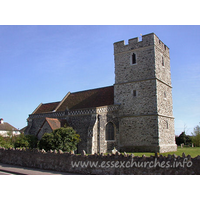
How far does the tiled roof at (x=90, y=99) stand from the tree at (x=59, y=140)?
279 inches

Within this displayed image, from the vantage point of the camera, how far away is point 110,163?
10.4m

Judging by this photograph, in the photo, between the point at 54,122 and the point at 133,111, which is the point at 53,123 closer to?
the point at 54,122

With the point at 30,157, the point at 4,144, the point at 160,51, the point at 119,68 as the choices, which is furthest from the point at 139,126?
the point at 4,144

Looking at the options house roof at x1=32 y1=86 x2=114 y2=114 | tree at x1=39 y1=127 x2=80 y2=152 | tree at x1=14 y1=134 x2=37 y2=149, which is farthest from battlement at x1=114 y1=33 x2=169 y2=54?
tree at x1=14 y1=134 x2=37 y2=149

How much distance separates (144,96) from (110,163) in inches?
529

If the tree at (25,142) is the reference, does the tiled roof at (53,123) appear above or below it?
above

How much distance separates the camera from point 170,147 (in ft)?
75.2

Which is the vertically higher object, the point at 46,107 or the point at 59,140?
the point at 46,107

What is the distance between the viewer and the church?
71.0ft

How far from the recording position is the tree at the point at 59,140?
18062mm

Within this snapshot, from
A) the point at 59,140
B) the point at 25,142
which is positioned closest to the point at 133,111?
the point at 59,140

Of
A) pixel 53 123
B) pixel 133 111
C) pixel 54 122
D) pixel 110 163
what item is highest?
pixel 133 111

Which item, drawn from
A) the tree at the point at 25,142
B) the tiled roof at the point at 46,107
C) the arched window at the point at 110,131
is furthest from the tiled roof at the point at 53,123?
the tiled roof at the point at 46,107

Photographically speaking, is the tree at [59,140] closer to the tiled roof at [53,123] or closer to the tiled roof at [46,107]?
the tiled roof at [53,123]
